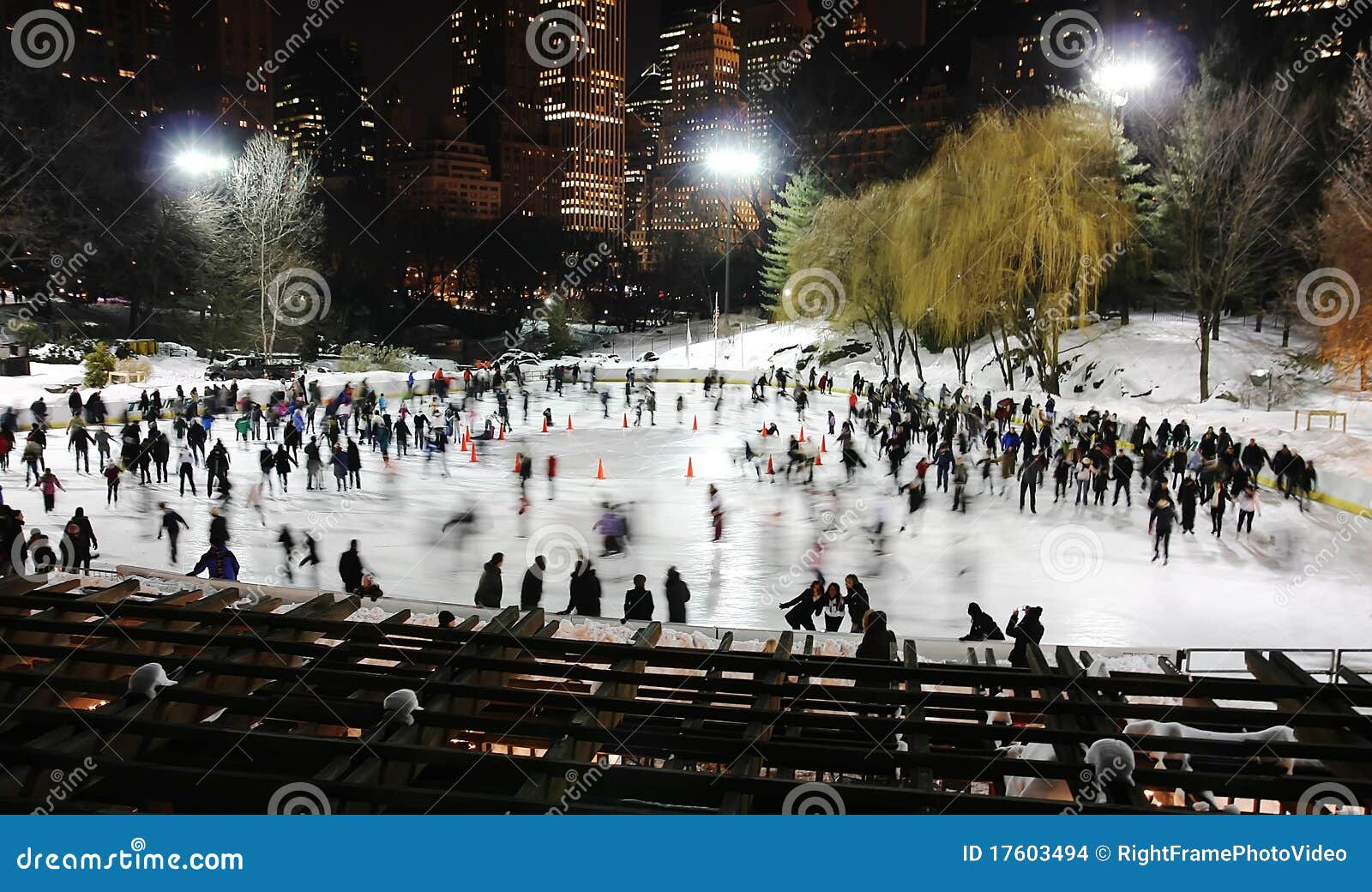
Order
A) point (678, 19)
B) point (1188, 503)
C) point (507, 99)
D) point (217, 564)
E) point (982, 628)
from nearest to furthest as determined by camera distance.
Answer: point (982, 628) → point (217, 564) → point (1188, 503) → point (507, 99) → point (678, 19)

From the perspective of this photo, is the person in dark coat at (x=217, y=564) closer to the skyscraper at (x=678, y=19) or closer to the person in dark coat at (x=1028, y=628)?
the person in dark coat at (x=1028, y=628)

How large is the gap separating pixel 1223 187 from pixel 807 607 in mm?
29808

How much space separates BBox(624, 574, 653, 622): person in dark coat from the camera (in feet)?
32.2

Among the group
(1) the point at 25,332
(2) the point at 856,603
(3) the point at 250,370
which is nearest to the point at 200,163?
(3) the point at 250,370

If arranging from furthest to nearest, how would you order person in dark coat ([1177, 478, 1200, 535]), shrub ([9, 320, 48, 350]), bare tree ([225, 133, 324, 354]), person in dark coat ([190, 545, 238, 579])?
bare tree ([225, 133, 324, 354]) → shrub ([9, 320, 48, 350]) → person in dark coat ([1177, 478, 1200, 535]) → person in dark coat ([190, 545, 238, 579])

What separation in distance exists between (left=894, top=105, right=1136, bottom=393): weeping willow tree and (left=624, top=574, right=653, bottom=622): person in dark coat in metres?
24.6

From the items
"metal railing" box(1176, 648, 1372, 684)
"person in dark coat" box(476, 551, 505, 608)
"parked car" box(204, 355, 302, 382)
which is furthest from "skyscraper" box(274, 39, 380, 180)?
"metal railing" box(1176, 648, 1372, 684)

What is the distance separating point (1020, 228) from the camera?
104ft

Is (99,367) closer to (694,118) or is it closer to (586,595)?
(586,595)

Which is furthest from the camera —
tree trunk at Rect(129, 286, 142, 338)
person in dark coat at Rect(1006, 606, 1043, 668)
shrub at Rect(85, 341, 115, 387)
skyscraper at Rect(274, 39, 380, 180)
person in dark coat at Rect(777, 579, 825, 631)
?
skyscraper at Rect(274, 39, 380, 180)

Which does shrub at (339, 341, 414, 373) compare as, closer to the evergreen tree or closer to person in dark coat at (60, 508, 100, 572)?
the evergreen tree

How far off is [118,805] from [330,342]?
4763cm

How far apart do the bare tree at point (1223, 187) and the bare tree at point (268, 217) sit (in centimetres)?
3502

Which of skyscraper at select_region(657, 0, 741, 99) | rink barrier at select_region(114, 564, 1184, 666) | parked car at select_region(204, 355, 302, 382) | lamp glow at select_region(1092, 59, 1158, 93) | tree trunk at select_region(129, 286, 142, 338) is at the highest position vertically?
skyscraper at select_region(657, 0, 741, 99)
